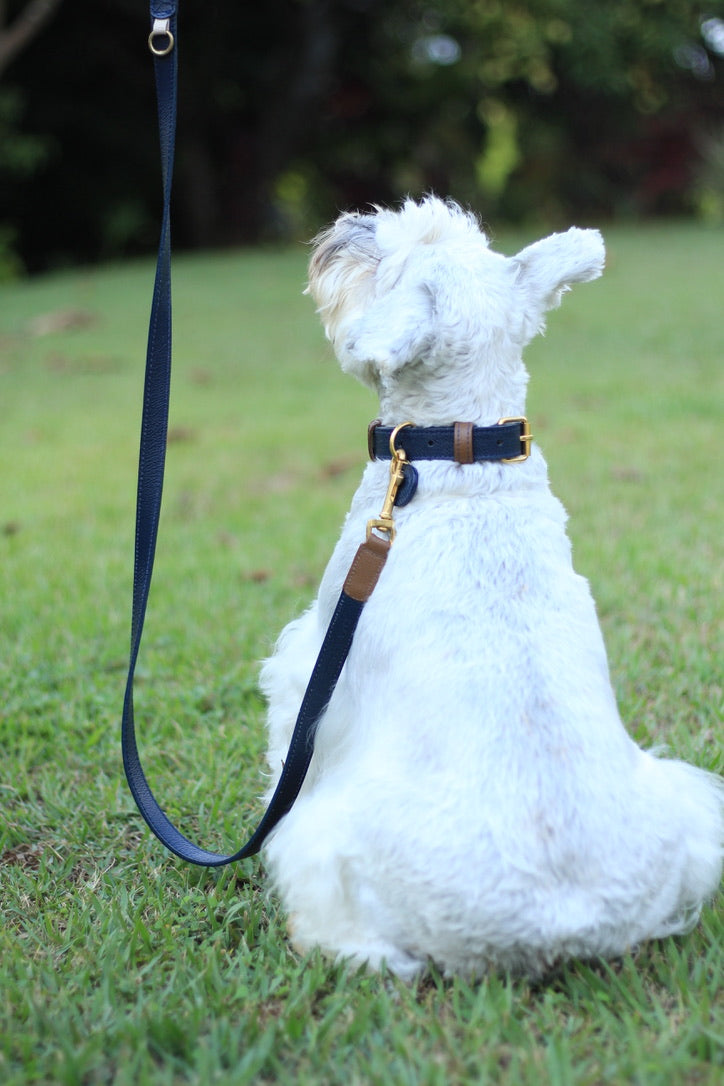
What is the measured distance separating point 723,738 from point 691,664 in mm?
580

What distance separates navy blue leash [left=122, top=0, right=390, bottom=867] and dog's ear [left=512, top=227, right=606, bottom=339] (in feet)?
1.79

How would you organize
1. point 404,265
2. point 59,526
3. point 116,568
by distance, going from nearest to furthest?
point 404,265
point 116,568
point 59,526

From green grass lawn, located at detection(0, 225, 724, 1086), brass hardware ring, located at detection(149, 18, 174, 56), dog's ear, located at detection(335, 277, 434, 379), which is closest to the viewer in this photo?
green grass lawn, located at detection(0, 225, 724, 1086)

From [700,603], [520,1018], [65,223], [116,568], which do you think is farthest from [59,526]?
[65,223]

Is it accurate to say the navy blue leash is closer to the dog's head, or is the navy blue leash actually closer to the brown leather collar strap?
the brown leather collar strap

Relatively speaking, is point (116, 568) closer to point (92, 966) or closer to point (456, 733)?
point (92, 966)

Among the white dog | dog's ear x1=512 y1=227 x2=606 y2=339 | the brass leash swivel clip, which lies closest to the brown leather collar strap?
the white dog

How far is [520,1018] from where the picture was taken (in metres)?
2.09

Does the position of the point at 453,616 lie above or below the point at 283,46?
below

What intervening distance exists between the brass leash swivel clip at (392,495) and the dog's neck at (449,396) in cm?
8

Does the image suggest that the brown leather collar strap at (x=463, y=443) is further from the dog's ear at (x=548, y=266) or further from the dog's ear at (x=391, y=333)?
the dog's ear at (x=548, y=266)

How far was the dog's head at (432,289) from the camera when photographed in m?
2.29

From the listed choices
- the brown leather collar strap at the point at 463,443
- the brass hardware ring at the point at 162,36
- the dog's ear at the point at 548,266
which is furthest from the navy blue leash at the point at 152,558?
the dog's ear at the point at 548,266

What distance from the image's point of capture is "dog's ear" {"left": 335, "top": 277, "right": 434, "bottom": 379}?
7.29ft
